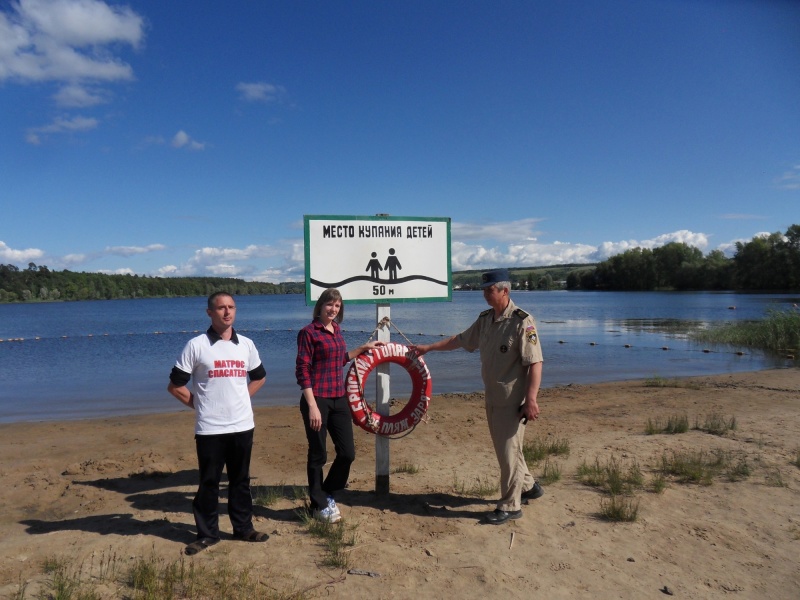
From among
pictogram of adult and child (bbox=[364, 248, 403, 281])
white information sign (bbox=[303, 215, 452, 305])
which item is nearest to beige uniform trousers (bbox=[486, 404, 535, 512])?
white information sign (bbox=[303, 215, 452, 305])

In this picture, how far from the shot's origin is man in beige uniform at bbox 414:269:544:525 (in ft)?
12.9

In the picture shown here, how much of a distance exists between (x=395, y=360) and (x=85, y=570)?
2.44 m

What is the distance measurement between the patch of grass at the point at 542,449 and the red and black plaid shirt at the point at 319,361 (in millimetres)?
2420

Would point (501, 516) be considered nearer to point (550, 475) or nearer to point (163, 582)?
point (550, 475)

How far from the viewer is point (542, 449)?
18.8 ft

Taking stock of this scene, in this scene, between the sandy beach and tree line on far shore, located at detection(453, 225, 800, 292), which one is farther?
tree line on far shore, located at detection(453, 225, 800, 292)

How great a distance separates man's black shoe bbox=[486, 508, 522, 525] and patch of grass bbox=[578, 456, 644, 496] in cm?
95

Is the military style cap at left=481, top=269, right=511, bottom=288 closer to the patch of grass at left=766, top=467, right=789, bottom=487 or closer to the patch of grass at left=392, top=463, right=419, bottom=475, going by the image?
the patch of grass at left=392, top=463, right=419, bottom=475

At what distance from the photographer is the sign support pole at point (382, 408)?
454cm

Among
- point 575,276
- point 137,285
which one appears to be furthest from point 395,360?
point 137,285

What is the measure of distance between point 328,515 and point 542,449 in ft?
8.51

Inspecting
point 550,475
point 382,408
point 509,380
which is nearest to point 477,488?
point 550,475

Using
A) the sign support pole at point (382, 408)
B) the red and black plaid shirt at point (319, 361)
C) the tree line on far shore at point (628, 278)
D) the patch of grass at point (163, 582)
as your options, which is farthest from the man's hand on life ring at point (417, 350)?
the tree line on far shore at point (628, 278)

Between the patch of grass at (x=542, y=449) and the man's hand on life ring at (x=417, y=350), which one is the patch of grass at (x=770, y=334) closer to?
the patch of grass at (x=542, y=449)
